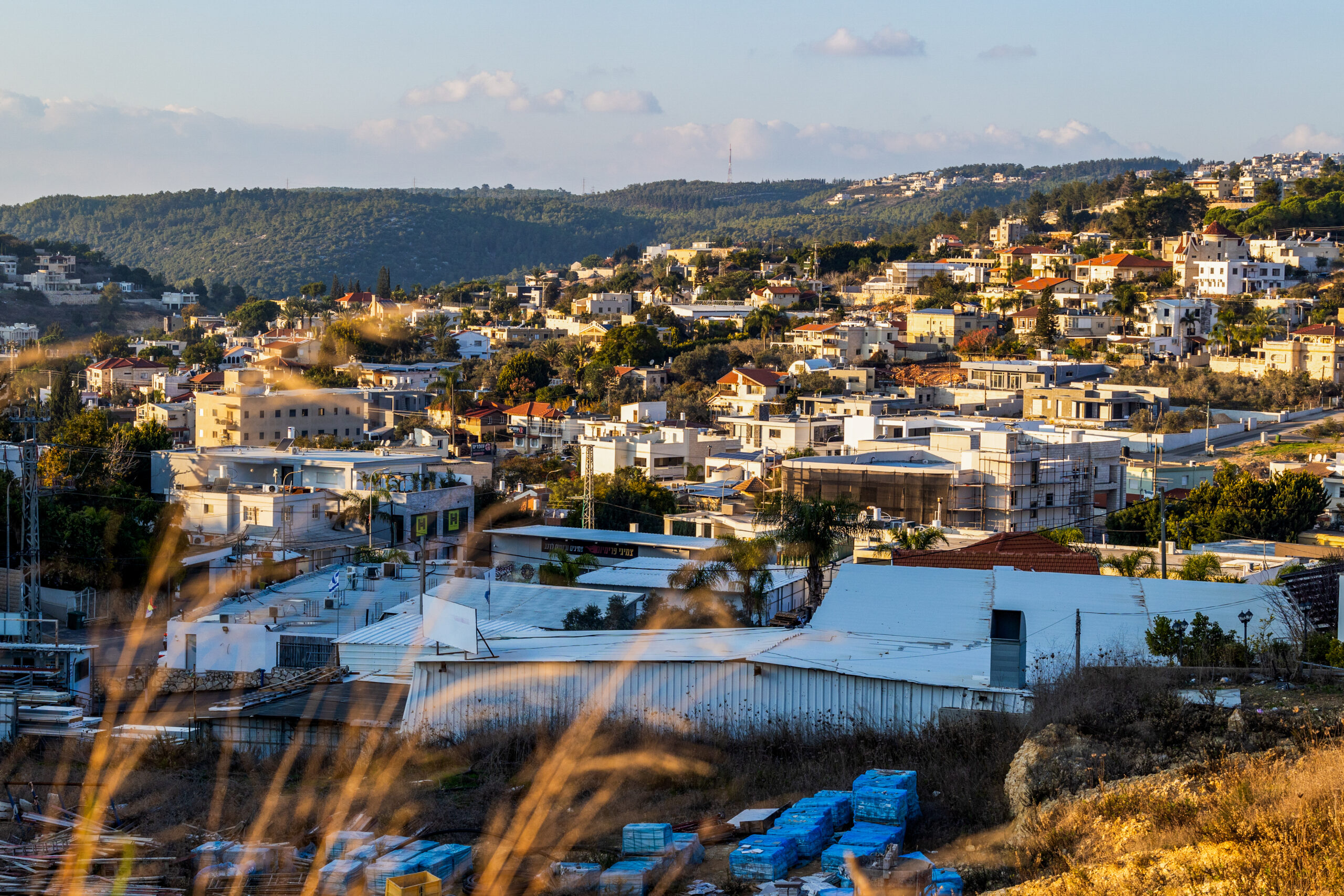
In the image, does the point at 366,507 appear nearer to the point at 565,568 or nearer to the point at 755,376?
the point at 565,568

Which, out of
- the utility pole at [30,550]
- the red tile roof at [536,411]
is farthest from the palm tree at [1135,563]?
the red tile roof at [536,411]

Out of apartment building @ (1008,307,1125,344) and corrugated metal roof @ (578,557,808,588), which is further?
apartment building @ (1008,307,1125,344)

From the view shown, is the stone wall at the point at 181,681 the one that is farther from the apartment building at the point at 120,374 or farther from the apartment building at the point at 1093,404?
the apartment building at the point at 120,374

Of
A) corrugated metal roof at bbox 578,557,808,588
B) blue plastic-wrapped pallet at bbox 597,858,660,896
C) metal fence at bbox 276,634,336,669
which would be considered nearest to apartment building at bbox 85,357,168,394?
corrugated metal roof at bbox 578,557,808,588

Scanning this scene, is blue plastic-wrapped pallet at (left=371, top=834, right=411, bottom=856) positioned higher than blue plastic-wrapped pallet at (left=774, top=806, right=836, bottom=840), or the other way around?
blue plastic-wrapped pallet at (left=774, top=806, right=836, bottom=840)

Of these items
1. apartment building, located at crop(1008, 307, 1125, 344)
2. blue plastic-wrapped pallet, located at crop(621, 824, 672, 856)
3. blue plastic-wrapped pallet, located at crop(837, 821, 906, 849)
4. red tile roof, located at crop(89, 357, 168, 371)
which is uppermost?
apartment building, located at crop(1008, 307, 1125, 344)

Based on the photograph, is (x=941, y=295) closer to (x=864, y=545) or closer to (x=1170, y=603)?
(x=864, y=545)

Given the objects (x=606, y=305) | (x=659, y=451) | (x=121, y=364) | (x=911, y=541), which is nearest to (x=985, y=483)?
(x=911, y=541)

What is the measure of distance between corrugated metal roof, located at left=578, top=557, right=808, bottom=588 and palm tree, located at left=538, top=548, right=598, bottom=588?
19cm

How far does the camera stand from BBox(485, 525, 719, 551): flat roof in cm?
1919

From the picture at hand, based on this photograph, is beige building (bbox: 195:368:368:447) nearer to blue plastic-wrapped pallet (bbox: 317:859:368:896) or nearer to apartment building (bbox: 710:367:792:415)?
apartment building (bbox: 710:367:792:415)

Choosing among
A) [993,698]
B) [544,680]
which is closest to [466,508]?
[544,680]

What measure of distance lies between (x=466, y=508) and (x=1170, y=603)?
1498cm

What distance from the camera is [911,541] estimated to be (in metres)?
18.4
